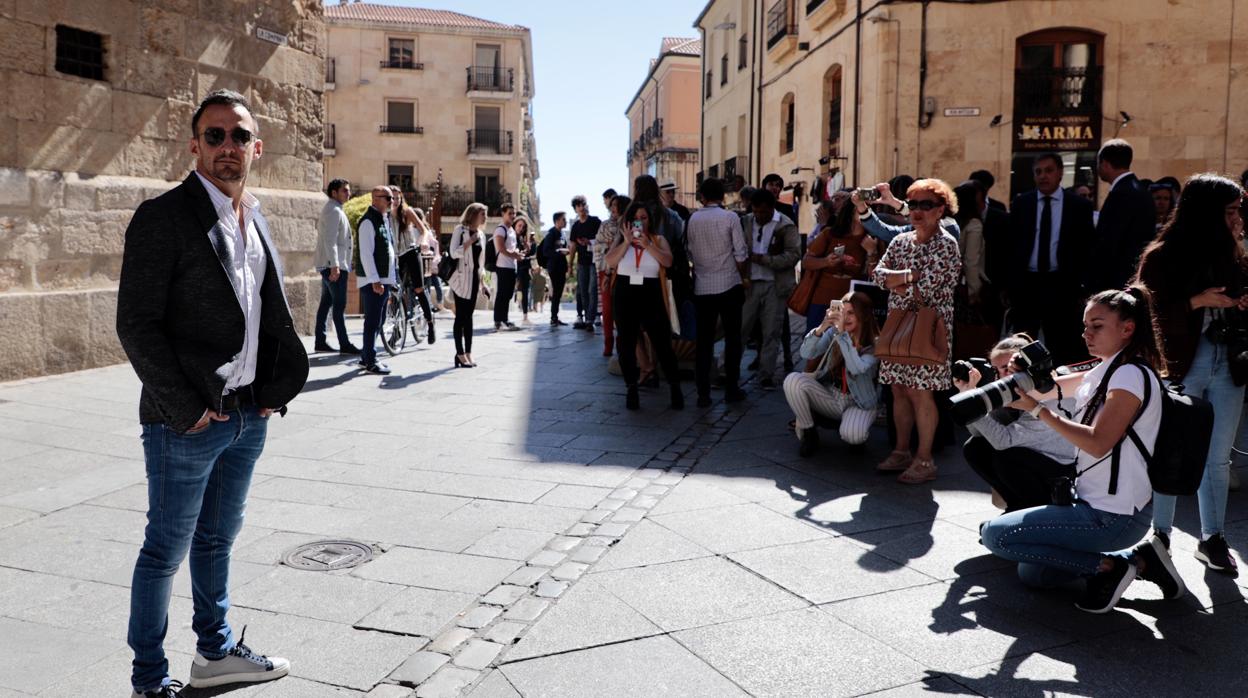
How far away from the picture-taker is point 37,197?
8.69 m

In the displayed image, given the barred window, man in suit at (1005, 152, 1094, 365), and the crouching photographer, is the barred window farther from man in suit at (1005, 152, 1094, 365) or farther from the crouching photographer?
the crouching photographer

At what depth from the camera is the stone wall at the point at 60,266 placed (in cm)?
841

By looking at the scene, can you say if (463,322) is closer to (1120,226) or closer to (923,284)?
(923,284)

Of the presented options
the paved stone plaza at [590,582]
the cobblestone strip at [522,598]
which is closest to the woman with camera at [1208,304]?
the paved stone plaza at [590,582]

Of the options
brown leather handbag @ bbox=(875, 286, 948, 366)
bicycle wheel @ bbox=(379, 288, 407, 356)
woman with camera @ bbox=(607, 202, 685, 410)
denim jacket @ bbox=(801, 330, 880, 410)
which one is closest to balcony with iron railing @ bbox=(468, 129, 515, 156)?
bicycle wheel @ bbox=(379, 288, 407, 356)

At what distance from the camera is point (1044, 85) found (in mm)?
17562

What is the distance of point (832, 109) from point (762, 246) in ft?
41.4

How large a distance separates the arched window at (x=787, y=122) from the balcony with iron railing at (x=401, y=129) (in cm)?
2782

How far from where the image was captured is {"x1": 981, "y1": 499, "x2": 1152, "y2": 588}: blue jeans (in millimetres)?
3738

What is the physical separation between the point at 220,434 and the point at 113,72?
7.96m

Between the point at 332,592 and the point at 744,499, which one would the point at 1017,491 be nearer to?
the point at 744,499

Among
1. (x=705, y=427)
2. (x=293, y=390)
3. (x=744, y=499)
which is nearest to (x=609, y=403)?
(x=705, y=427)

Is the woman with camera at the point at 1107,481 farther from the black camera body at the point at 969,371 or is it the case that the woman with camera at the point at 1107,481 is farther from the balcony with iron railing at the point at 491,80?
the balcony with iron railing at the point at 491,80

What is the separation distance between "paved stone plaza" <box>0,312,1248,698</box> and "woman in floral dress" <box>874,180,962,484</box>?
34 centimetres
